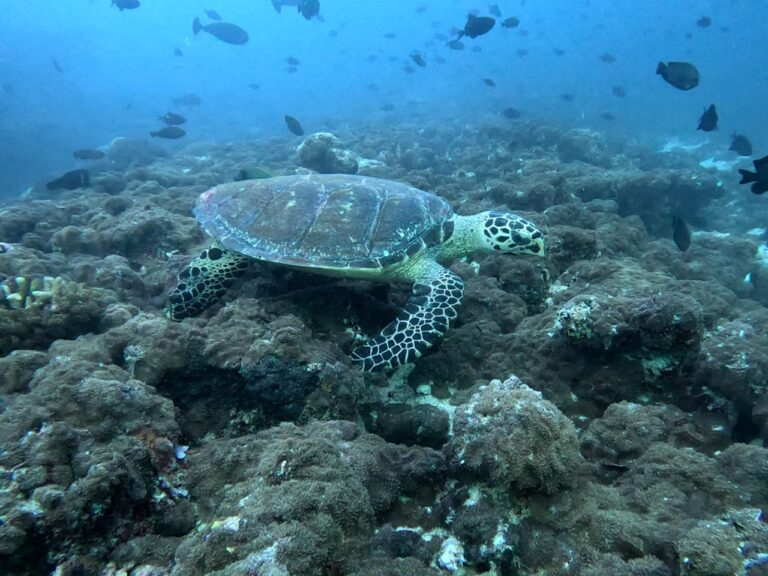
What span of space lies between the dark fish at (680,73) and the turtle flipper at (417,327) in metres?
7.80

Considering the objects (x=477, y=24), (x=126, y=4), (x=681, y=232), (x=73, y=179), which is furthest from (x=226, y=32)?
(x=681, y=232)

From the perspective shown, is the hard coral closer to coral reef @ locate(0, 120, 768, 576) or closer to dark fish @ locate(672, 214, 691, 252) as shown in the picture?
coral reef @ locate(0, 120, 768, 576)

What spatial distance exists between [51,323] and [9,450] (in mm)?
2110

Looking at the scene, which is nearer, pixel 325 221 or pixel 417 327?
pixel 417 327

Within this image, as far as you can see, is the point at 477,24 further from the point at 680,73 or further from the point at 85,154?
the point at 85,154

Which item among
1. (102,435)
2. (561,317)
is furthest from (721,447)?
(102,435)

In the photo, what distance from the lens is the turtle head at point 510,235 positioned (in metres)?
4.77

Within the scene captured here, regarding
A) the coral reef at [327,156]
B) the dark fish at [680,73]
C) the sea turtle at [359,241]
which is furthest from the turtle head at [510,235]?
the coral reef at [327,156]

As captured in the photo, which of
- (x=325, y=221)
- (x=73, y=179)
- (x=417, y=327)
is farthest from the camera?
(x=73, y=179)

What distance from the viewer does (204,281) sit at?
4.42 metres

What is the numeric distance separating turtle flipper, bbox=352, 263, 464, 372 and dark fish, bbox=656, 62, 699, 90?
25.6 feet

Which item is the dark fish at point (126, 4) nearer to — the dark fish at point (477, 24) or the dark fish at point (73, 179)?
the dark fish at point (73, 179)

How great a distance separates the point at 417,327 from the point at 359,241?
3.78ft

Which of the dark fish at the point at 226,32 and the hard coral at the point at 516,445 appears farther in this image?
the dark fish at the point at 226,32
